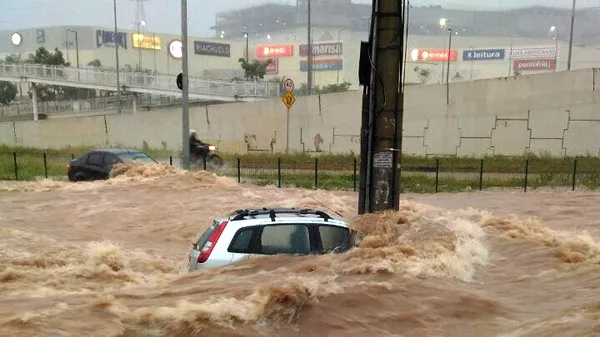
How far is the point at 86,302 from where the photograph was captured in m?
5.38

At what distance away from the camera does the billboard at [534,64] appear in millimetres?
64438

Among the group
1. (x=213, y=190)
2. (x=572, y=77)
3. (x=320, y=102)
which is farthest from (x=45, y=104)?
(x=572, y=77)

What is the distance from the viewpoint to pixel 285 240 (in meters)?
6.98

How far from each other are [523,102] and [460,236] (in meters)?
20.4

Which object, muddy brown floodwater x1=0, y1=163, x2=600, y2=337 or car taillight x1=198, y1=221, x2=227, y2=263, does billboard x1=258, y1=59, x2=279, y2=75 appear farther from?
car taillight x1=198, y1=221, x2=227, y2=263

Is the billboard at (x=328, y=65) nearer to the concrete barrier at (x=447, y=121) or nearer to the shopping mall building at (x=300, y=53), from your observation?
the shopping mall building at (x=300, y=53)

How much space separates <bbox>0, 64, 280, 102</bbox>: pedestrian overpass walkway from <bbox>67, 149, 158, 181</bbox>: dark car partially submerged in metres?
18.9

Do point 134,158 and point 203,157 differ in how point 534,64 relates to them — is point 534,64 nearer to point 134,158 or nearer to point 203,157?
point 203,157

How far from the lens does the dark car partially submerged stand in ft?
63.6

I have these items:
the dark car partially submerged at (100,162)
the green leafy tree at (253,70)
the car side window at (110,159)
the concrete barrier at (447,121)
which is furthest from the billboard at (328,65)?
the car side window at (110,159)

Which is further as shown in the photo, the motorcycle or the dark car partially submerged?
the motorcycle

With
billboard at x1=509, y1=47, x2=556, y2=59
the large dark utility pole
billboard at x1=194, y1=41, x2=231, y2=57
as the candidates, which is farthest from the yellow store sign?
the large dark utility pole

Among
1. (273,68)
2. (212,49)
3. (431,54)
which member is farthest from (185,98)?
(431,54)

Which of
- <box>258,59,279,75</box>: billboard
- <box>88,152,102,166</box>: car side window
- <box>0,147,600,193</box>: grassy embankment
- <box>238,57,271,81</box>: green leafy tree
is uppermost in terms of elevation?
<box>258,59,279,75</box>: billboard
